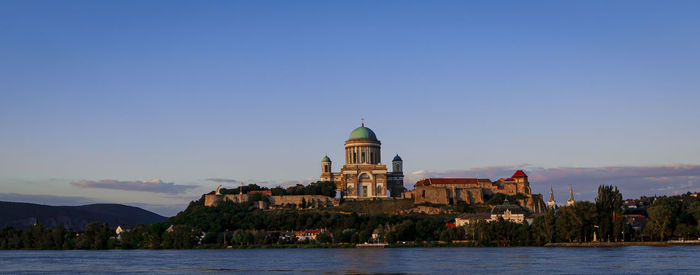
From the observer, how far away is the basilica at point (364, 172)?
108m

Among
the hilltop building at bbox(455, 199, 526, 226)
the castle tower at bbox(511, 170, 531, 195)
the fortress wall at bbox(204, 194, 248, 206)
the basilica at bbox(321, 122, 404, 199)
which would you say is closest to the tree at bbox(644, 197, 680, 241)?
the hilltop building at bbox(455, 199, 526, 226)

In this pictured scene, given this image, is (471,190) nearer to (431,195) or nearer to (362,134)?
(431,195)

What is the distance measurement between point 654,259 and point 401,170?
63.9 m

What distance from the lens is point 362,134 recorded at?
11288 centimetres

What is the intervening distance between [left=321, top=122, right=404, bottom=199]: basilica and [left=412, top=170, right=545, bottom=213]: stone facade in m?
4.50

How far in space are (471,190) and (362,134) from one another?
57.1 feet

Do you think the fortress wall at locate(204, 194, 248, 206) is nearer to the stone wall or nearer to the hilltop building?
the stone wall

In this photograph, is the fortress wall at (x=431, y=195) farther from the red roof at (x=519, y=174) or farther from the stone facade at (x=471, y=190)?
the red roof at (x=519, y=174)

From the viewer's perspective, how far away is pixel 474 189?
10556 cm

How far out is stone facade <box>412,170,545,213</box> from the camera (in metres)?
104

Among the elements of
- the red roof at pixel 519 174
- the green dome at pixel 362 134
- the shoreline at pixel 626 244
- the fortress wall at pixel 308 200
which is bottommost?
the shoreline at pixel 626 244

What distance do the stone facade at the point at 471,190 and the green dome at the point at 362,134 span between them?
9.82m

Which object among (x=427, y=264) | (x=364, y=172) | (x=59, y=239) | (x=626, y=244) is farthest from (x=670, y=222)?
(x=59, y=239)

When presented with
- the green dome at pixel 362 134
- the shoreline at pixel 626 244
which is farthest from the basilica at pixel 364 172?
the shoreline at pixel 626 244
